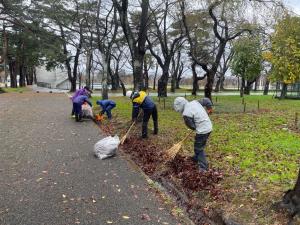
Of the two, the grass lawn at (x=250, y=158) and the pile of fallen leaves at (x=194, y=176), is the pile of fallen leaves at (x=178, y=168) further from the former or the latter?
the grass lawn at (x=250, y=158)

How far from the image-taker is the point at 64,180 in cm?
619

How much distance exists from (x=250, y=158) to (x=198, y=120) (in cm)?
163

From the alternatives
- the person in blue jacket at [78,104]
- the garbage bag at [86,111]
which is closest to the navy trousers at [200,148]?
the person in blue jacket at [78,104]

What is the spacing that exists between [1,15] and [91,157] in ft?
79.9

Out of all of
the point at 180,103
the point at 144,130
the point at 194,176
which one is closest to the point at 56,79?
the point at 144,130

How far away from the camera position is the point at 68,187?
5836 mm

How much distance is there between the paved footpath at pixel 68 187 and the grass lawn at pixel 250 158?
1022 millimetres

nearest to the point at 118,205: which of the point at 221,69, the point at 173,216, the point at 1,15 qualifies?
the point at 173,216

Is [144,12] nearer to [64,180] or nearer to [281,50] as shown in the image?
[64,180]

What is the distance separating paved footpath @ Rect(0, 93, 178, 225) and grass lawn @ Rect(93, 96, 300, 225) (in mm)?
1022

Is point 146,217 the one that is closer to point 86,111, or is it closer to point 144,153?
point 144,153

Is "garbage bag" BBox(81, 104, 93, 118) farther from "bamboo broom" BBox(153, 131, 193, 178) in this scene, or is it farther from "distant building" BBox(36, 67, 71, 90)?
"distant building" BBox(36, 67, 71, 90)

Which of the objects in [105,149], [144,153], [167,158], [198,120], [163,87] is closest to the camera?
[198,120]

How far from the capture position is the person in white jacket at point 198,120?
20.7 feet
